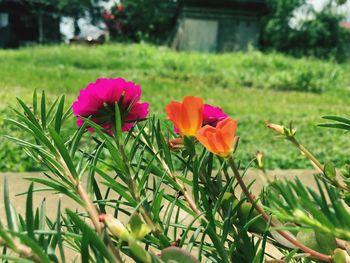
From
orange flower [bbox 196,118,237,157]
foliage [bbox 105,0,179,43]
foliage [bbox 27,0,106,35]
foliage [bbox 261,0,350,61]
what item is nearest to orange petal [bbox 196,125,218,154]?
orange flower [bbox 196,118,237,157]

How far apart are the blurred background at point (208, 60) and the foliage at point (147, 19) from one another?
38 mm

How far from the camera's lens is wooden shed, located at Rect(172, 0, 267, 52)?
16094 mm

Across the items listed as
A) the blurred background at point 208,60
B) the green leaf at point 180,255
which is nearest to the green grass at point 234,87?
the blurred background at point 208,60

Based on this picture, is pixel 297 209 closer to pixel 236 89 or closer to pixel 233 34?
pixel 236 89

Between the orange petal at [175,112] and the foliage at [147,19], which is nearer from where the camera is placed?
the orange petal at [175,112]

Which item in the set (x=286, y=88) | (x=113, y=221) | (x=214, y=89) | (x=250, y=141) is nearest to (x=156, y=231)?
(x=113, y=221)

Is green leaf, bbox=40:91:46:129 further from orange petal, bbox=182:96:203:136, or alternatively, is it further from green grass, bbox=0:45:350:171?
green grass, bbox=0:45:350:171

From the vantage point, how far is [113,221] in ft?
1.02

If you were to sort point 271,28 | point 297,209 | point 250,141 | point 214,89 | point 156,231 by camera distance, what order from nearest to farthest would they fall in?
point 297,209
point 156,231
point 250,141
point 214,89
point 271,28

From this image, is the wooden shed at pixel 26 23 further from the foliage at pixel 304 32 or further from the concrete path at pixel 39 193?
the concrete path at pixel 39 193

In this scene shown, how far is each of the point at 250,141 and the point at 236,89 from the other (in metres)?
4.20

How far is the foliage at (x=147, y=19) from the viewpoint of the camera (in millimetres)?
18719

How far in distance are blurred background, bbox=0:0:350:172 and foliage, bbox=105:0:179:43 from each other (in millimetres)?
38

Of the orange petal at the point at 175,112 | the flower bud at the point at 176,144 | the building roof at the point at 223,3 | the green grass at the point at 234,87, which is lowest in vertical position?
the green grass at the point at 234,87
